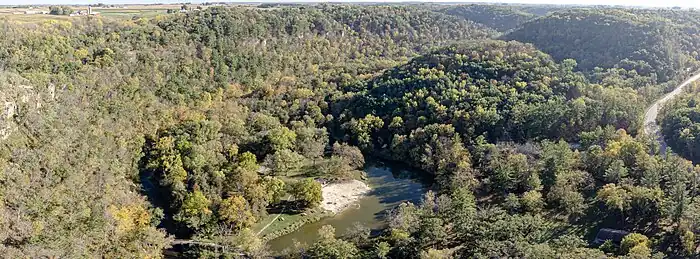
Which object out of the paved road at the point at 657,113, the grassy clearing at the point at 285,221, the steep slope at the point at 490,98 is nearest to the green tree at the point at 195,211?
the grassy clearing at the point at 285,221

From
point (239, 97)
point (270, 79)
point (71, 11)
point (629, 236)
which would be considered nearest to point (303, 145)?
point (239, 97)

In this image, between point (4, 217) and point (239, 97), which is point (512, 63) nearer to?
point (239, 97)

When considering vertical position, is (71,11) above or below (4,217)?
above

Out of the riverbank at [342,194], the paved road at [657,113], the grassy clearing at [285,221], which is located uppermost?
the paved road at [657,113]

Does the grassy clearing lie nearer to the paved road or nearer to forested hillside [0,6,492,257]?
forested hillside [0,6,492,257]

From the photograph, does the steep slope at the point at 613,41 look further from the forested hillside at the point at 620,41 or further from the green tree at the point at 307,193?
the green tree at the point at 307,193

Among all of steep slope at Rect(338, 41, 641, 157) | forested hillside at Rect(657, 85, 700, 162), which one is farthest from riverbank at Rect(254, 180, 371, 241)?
forested hillside at Rect(657, 85, 700, 162)
